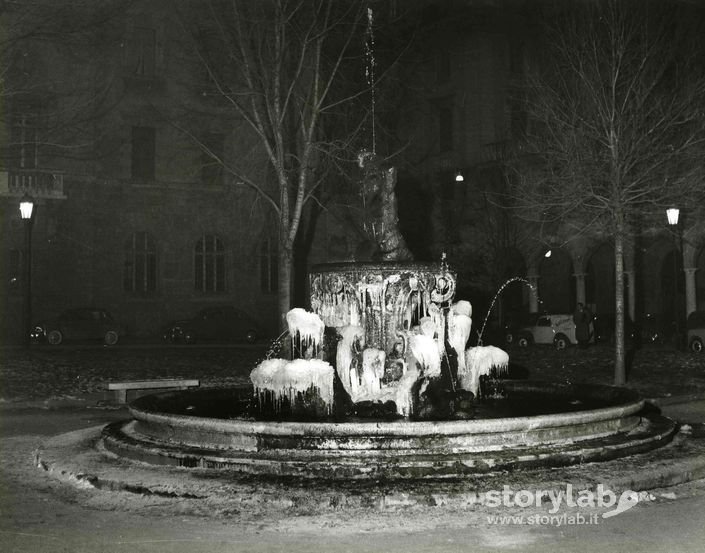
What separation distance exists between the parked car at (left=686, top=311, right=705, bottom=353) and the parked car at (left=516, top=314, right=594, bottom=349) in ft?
15.6

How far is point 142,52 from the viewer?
36750 mm

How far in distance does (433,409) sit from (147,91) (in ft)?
98.5

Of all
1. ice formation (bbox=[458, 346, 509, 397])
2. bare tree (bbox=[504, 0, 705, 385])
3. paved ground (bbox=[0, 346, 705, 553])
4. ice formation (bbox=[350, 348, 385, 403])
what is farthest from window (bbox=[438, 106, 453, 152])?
paved ground (bbox=[0, 346, 705, 553])

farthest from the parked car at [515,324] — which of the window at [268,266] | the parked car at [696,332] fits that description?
the window at [268,266]

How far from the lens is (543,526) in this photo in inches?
243

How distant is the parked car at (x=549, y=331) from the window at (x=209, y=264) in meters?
14.0

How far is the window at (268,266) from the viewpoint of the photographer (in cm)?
3889

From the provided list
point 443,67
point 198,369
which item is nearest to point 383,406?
point 198,369

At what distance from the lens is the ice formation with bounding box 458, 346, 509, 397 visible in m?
11.3

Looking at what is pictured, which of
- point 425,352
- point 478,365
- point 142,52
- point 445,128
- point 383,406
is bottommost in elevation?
point 383,406

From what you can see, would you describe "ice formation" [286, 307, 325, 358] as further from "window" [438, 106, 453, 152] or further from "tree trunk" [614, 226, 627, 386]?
"window" [438, 106, 453, 152]

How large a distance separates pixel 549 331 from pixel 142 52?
21484 millimetres

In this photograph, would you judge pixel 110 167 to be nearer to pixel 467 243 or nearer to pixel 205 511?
pixel 467 243

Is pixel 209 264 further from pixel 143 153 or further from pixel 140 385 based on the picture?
pixel 140 385
